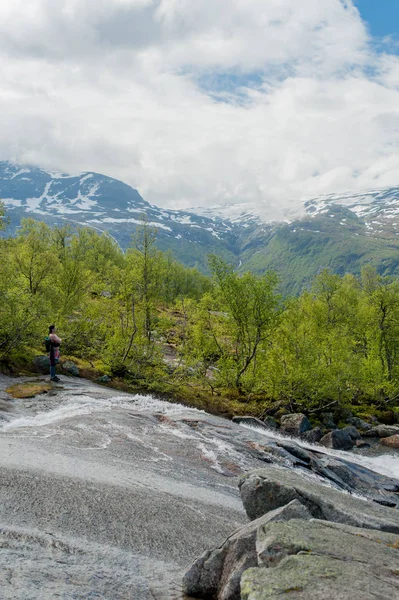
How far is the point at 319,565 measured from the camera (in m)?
6.13

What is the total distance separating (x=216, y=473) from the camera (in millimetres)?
19688

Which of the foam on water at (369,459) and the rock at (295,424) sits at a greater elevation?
the rock at (295,424)

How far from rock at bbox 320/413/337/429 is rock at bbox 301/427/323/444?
3478 millimetres

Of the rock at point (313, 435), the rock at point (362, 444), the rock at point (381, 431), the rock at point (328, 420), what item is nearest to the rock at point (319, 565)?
the rock at point (313, 435)

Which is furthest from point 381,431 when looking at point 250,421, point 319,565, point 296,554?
point 319,565

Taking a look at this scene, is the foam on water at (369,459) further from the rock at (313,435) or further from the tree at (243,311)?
the tree at (243,311)

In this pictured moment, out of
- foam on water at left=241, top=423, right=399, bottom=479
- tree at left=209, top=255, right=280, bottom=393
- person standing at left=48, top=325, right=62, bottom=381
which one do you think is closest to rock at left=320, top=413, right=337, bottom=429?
foam on water at left=241, top=423, right=399, bottom=479

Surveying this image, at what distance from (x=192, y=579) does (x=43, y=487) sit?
5.85 metres

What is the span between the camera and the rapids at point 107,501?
26.7 ft

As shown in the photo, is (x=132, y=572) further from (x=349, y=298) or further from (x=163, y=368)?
(x=349, y=298)

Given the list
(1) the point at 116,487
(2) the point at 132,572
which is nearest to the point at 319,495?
(2) the point at 132,572

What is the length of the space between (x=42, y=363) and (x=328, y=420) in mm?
27214

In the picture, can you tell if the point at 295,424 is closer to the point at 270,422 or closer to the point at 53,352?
the point at 270,422

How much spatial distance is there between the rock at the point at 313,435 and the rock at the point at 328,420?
3.48 m
